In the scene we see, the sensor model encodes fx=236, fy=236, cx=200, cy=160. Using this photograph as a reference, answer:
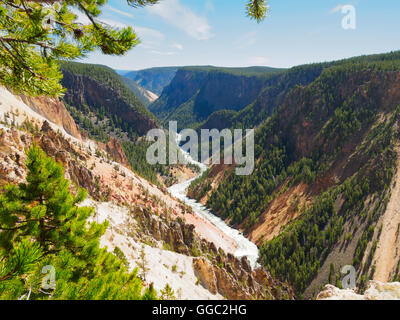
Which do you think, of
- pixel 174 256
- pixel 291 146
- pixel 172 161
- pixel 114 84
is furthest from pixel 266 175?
pixel 114 84

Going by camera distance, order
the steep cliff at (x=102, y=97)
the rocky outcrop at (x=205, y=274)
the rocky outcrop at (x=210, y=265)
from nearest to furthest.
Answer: the rocky outcrop at (x=205, y=274), the rocky outcrop at (x=210, y=265), the steep cliff at (x=102, y=97)

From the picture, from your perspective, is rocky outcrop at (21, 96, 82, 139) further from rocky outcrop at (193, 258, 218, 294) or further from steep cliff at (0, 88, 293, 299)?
rocky outcrop at (193, 258, 218, 294)

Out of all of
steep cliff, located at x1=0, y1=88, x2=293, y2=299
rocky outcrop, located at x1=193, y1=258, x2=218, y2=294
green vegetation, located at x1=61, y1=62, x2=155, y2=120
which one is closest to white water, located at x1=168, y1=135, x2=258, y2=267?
steep cliff, located at x1=0, y1=88, x2=293, y2=299

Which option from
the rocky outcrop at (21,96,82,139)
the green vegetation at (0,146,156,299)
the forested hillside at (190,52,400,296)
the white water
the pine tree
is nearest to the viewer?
the pine tree

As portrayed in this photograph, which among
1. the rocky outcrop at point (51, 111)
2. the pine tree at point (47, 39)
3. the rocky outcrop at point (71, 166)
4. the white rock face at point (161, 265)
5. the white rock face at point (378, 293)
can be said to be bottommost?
the white rock face at point (161, 265)

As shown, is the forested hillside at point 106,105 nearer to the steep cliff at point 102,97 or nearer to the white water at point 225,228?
the steep cliff at point 102,97

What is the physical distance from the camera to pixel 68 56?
5184 millimetres

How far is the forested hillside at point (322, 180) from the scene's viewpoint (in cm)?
5150

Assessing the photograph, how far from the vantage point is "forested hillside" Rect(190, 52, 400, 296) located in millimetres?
51500

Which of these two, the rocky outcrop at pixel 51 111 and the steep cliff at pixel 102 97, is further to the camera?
the steep cliff at pixel 102 97

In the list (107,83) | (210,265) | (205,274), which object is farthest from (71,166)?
(107,83)

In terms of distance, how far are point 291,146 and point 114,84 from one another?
388 feet

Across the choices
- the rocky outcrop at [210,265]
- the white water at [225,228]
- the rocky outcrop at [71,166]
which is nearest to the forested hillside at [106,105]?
the white water at [225,228]
